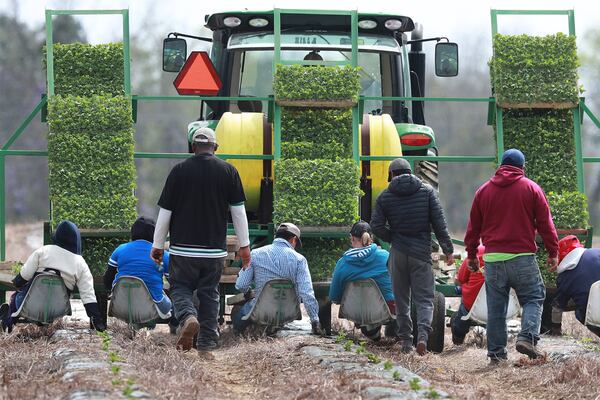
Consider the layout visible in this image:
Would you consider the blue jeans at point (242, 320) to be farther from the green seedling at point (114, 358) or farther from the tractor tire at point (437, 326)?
the green seedling at point (114, 358)

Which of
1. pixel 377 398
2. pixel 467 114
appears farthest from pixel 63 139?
pixel 467 114

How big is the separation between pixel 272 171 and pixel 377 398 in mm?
5681

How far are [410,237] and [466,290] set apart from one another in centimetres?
100

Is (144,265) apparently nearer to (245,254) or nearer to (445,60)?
(245,254)

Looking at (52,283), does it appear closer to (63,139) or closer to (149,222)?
(149,222)

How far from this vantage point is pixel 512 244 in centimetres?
1033

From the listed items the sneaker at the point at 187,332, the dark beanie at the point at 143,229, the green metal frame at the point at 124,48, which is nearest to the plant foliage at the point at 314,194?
the dark beanie at the point at 143,229

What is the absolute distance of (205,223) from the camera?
1049cm

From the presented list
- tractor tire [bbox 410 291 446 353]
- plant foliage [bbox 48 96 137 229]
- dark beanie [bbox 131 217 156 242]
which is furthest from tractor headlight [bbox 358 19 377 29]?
dark beanie [bbox 131 217 156 242]

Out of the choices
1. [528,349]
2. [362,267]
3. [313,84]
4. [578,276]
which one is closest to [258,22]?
[313,84]

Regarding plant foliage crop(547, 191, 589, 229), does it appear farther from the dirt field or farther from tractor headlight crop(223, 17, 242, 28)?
tractor headlight crop(223, 17, 242, 28)

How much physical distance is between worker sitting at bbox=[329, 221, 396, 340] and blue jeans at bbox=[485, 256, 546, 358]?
4.02ft

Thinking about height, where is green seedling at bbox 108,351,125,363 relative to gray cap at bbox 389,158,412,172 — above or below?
below

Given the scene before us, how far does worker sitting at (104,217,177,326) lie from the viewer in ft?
37.4
